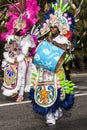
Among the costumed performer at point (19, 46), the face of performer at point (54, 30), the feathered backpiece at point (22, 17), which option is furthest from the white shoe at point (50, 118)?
the feathered backpiece at point (22, 17)

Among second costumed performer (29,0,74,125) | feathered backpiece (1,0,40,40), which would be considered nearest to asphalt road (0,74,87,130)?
second costumed performer (29,0,74,125)

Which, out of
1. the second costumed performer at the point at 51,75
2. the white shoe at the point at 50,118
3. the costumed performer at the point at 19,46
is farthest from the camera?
the costumed performer at the point at 19,46

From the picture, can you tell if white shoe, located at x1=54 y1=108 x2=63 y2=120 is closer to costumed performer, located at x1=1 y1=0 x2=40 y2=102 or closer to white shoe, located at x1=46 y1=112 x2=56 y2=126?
white shoe, located at x1=46 y1=112 x2=56 y2=126

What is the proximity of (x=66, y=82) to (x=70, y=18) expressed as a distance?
1086mm

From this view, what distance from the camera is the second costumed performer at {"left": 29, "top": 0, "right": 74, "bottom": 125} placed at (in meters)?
8.48

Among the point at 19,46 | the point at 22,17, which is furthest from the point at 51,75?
the point at 19,46

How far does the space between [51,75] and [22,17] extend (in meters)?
1.82

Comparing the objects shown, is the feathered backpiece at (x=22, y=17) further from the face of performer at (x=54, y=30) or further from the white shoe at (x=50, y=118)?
the white shoe at (x=50, y=118)

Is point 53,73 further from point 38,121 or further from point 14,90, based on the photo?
point 14,90

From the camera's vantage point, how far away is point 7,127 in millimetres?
8391

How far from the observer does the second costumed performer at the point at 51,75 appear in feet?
27.8

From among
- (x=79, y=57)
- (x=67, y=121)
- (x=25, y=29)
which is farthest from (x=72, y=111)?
(x=79, y=57)

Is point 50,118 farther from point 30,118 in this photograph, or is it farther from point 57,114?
point 30,118

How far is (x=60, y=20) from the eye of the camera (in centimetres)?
877
